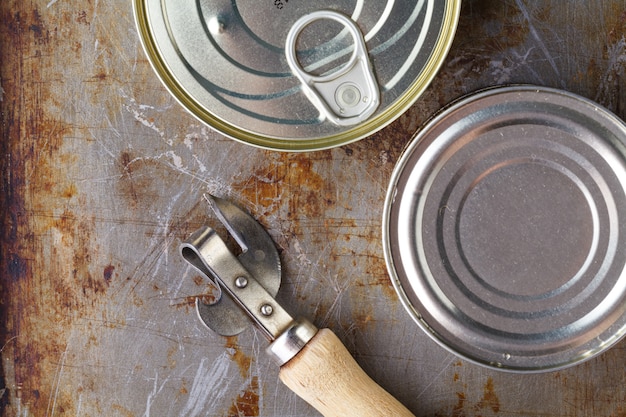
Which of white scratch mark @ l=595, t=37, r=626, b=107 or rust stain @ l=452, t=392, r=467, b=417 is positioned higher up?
white scratch mark @ l=595, t=37, r=626, b=107

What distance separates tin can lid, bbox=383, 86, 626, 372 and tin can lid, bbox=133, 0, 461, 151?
0.44 feet

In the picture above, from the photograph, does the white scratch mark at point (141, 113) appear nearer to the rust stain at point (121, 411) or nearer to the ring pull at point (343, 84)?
the ring pull at point (343, 84)

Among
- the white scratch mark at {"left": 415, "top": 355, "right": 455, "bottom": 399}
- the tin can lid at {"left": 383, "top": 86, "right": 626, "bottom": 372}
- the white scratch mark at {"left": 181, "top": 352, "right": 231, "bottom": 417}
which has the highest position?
the white scratch mark at {"left": 181, "top": 352, "right": 231, "bottom": 417}

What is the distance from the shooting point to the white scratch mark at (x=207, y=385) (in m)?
1.16

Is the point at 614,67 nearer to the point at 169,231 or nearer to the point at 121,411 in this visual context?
the point at 169,231

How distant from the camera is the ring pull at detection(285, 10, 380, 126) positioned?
3.19 feet

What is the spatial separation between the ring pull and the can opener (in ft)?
0.91

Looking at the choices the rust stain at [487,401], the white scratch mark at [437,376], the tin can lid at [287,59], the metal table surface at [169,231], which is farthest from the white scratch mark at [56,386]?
the rust stain at [487,401]

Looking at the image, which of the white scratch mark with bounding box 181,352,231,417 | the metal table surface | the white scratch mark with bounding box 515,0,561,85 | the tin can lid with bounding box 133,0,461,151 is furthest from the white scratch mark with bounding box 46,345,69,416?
the white scratch mark with bounding box 515,0,561,85

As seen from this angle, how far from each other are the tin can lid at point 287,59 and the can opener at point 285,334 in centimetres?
21

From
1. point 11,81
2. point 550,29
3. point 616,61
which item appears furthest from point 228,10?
point 616,61

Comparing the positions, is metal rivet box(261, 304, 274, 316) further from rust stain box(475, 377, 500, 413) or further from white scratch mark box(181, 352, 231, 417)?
rust stain box(475, 377, 500, 413)

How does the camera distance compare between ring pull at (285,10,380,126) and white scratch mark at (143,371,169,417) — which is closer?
ring pull at (285,10,380,126)

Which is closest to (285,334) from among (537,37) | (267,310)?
(267,310)
